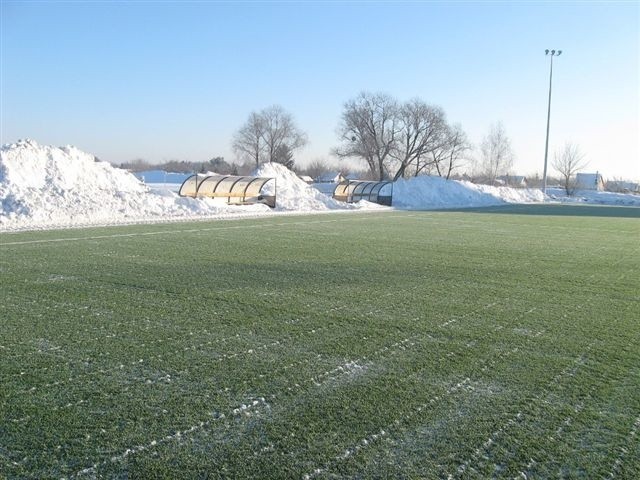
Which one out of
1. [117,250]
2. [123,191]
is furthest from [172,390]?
[123,191]

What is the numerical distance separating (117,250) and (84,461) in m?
8.49

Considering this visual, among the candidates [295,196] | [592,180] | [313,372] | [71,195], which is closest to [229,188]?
[295,196]

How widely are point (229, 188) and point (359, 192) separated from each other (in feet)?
36.0

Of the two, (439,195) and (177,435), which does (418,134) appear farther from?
(177,435)

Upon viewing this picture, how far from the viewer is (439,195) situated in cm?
4244

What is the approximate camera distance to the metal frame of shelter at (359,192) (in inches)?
1337

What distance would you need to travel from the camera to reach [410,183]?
4219 cm

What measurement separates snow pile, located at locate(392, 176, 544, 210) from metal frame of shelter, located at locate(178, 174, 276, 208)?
477 inches

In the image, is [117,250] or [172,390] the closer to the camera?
[172,390]

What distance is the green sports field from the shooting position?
10.1 feet

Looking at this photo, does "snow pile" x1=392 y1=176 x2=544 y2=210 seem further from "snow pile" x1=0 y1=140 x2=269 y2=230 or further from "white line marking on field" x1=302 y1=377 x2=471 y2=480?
"white line marking on field" x1=302 y1=377 x2=471 y2=480

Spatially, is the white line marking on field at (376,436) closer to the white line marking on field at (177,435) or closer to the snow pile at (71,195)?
the white line marking on field at (177,435)

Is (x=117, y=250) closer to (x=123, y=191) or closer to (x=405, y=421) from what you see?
(x=405, y=421)

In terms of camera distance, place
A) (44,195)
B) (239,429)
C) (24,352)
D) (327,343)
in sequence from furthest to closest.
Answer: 1. (44,195)
2. (327,343)
3. (24,352)
4. (239,429)
